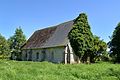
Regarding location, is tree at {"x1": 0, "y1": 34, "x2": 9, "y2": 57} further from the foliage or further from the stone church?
the foliage

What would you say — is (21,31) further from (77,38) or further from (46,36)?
(77,38)

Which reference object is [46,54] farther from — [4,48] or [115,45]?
[4,48]

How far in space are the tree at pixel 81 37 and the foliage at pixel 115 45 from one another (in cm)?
951

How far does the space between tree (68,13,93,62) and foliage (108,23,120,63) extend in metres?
9.51

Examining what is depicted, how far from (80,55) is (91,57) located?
3164mm

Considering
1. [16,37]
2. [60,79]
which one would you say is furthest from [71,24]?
[16,37]

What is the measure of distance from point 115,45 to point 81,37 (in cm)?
1255

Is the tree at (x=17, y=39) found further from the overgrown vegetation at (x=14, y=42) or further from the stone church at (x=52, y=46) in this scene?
the stone church at (x=52, y=46)

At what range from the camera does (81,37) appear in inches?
1802

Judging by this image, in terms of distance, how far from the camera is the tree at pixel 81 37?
45469 millimetres

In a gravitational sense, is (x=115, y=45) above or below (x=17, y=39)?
below

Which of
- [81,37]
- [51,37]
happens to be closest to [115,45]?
[81,37]

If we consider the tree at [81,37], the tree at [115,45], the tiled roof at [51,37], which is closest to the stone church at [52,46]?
the tiled roof at [51,37]

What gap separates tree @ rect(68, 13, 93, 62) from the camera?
149 feet
